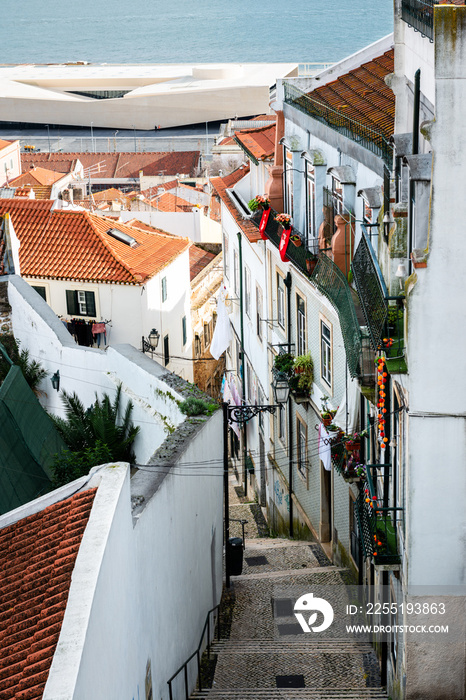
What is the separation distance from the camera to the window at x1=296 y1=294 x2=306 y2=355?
22.1 metres

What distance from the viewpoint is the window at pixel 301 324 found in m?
22.1

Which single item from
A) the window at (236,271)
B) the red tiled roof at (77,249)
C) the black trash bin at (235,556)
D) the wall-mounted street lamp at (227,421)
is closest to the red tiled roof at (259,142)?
the window at (236,271)

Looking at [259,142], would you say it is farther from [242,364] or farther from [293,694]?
[293,694]

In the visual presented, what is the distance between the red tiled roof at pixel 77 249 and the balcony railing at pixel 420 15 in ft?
62.2

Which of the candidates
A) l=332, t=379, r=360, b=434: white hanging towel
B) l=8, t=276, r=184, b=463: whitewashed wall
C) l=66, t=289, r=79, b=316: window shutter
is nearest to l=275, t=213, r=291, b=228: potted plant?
l=332, t=379, r=360, b=434: white hanging towel

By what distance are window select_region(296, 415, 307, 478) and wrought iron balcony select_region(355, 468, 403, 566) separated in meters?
8.36

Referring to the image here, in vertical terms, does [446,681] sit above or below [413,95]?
below

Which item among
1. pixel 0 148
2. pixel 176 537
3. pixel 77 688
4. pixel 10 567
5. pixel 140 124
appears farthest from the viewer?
pixel 140 124

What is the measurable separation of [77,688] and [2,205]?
30.7 m

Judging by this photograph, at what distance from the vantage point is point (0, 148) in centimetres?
7394

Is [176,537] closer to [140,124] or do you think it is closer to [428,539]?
[428,539]

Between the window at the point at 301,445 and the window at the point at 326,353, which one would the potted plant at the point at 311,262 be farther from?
the window at the point at 301,445

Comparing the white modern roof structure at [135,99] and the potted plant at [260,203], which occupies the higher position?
the white modern roof structure at [135,99]

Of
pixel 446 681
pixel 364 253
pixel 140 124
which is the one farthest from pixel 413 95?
pixel 140 124
